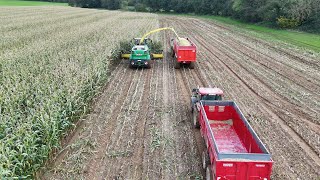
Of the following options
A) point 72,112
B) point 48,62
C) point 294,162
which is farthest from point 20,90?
point 294,162

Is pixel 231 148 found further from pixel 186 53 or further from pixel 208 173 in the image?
pixel 186 53

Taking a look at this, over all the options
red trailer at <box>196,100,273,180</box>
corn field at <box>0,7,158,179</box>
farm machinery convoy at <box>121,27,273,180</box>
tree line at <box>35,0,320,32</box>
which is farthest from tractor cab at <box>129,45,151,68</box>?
tree line at <box>35,0,320,32</box>

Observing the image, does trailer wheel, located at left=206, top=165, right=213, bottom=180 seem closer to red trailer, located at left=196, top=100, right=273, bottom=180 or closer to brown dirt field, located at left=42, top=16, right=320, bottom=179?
red trailer, located at left=196, top=100, right=273, bottom=180

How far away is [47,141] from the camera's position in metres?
9.63

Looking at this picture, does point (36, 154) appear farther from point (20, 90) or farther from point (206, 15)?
point (206, 15)

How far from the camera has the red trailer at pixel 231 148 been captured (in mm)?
7668

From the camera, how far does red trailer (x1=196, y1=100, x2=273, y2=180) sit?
25.2 ft

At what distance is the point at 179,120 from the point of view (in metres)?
13.3

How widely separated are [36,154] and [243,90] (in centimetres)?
1158

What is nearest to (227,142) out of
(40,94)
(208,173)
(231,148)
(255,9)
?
(231,148)

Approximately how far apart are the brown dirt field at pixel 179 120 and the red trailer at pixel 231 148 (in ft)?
2.85

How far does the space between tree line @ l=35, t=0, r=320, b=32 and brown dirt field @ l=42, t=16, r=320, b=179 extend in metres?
18.6

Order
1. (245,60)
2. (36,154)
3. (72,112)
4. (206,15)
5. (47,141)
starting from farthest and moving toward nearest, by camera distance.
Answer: (206,15) → (245,60) → (72,112) → (47,141) → (36,154)

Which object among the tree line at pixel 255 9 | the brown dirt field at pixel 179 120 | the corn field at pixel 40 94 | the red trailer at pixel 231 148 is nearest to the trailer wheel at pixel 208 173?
the red trailer at pixel 231 148
